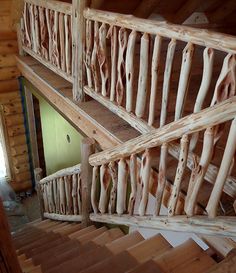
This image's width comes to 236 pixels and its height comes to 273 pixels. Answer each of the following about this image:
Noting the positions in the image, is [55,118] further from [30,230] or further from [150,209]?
[150,209]

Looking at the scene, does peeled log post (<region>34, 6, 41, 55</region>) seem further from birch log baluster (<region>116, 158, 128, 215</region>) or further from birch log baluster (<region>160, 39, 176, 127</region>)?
birch log baluster (<region>160, 39, 176, 127</region>)

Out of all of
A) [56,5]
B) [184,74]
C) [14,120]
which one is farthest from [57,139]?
[184,74]

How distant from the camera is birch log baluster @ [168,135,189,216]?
1.72 metres

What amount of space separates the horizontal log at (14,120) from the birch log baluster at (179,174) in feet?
14.2

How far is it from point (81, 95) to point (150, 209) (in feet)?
5.06

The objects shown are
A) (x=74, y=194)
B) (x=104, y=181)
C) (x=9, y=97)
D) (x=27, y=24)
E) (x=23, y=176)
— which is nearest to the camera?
(x=104, y=181)

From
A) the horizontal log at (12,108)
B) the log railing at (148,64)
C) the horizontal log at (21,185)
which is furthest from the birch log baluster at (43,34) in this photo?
the horizontal log at (21,185)

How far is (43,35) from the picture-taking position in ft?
11.9

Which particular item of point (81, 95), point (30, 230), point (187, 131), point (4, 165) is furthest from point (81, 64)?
point (4, 165)

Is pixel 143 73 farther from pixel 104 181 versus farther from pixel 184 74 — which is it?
pixel 104 181

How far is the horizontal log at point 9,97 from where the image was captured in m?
5.27

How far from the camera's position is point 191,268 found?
1.97 m

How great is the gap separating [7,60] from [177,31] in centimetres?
393

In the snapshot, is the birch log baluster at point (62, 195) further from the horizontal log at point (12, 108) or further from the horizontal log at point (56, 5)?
the horizontal log at point (12, 108)
